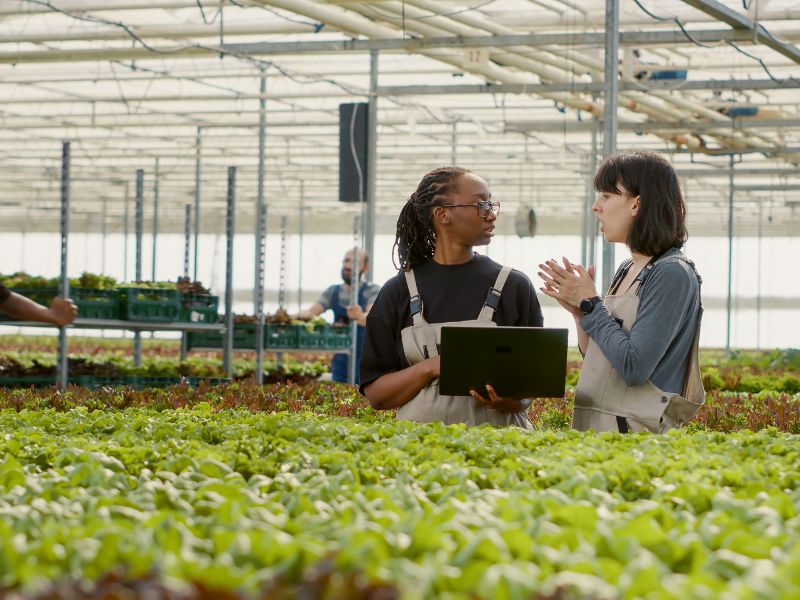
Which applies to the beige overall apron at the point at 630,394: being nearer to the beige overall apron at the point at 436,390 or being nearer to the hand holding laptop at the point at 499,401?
the hand holding laptop at the point at 499,401

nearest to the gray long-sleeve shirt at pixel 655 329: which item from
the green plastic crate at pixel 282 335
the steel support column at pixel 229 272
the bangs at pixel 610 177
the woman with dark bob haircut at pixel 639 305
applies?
the woman with dark bob haircut at pixel 639 305

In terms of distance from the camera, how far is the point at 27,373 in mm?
9797

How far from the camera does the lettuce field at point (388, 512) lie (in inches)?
63.6

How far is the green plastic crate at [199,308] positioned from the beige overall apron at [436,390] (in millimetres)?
6741

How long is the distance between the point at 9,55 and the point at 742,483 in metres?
12.5

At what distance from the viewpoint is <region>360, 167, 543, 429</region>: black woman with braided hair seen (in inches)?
156

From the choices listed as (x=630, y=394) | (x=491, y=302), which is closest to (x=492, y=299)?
(x=491, y=302)

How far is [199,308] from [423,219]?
7.04 metres

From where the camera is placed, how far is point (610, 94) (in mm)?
8672

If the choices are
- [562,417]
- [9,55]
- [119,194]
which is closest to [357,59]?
[9,55]

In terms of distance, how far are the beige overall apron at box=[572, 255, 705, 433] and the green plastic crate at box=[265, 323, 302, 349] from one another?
27.4ft

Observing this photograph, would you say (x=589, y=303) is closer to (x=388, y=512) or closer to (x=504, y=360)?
(x=504, y=360)

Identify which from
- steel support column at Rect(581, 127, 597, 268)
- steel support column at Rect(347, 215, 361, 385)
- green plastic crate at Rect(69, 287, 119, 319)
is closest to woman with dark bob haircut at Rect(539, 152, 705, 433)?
steel support column at Rect(581, 127, 597, 268)

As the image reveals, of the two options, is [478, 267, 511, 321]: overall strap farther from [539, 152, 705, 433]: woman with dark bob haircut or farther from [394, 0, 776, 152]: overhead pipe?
[394, 0, 776, 152]: overhead pipe
